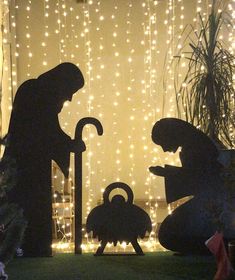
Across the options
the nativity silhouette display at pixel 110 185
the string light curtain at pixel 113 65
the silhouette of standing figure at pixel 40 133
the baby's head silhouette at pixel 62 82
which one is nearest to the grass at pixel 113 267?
the nativity silhouette display at pixel 110 185

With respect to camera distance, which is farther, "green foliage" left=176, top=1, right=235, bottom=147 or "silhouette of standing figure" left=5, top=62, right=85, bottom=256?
"green foliage" left=176, top=1, right=235, bottom=147

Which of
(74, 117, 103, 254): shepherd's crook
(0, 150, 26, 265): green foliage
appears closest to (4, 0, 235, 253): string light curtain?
(74, 117, 103, 254): shepherd's crook

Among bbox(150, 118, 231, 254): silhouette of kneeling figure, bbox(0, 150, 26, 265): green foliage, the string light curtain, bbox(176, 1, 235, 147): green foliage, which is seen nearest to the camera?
bbox(0, 150, 26, 265): green foliage

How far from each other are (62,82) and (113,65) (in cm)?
296

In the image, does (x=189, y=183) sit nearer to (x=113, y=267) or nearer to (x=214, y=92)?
(x=113, y=267)

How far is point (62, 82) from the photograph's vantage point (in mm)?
2898

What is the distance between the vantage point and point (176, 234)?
2828 millimetres

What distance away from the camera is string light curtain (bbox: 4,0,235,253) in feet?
18.7

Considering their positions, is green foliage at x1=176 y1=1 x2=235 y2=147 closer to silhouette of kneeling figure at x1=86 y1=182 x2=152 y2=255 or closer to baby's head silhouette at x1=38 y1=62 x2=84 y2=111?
silhouette of kneeling figure at x1=86 y1=182 x2=152 y2=255

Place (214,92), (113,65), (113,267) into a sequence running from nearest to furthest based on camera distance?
(113,267), (214,92), (113,65)

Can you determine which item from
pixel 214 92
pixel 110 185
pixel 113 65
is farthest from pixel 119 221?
pixel 113 65

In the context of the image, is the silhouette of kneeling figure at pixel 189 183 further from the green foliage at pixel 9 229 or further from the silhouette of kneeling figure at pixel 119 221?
the green foliage at pixel 9 229

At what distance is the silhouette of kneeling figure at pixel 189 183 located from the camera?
111 inches

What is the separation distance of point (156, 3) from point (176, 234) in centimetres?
360
